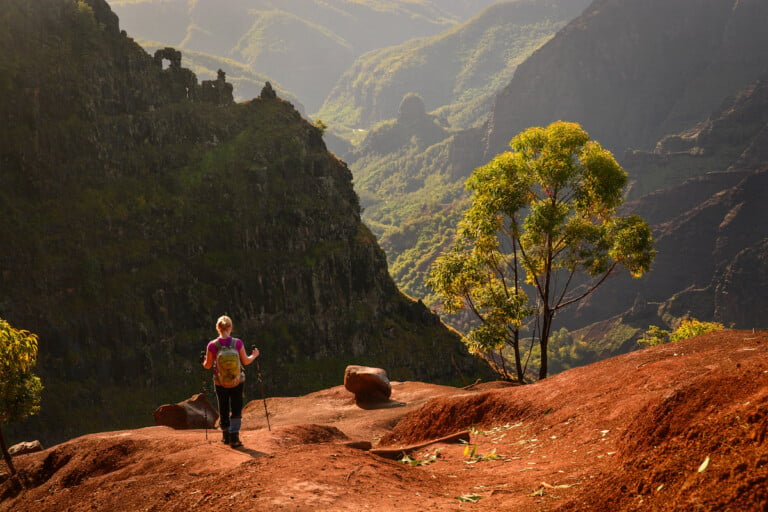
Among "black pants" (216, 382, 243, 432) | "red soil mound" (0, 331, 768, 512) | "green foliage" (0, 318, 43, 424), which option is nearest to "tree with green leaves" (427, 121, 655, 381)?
"red soil mound" (0, 331, 768, 512)

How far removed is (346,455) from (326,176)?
446ft

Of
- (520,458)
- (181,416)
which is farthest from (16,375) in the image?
(520,458)

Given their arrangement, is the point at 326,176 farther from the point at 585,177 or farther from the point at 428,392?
the point at 585,177

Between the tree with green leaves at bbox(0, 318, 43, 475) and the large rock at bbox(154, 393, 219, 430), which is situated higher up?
the tree with green leaves at bbox(0, 318, 43, 475)

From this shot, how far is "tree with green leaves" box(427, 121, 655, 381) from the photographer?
36156 millimetres

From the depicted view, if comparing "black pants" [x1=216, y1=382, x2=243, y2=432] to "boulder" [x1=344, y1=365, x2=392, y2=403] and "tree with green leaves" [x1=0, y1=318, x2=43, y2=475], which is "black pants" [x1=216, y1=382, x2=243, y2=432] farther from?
"boulder" [x1=344, y1=365, x2=392, y2=403]

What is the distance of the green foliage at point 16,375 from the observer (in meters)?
26.0

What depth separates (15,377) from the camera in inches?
1118

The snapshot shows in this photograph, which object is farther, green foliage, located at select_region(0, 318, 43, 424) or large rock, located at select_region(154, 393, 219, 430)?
large rock, located at select_region(154, 393, 219, 430)

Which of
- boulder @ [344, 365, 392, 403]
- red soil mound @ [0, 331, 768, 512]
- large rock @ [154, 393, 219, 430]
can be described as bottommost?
boulder @ [344, 365, 392, 403]

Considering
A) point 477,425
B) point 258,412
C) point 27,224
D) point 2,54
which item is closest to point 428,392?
point 258,412

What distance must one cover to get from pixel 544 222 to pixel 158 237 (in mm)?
103331

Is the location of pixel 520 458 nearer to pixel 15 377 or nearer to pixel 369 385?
pixel 15 377

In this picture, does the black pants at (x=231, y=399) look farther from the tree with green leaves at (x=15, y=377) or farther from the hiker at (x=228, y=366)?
the tree with green leaves at (x=15, y=377)
